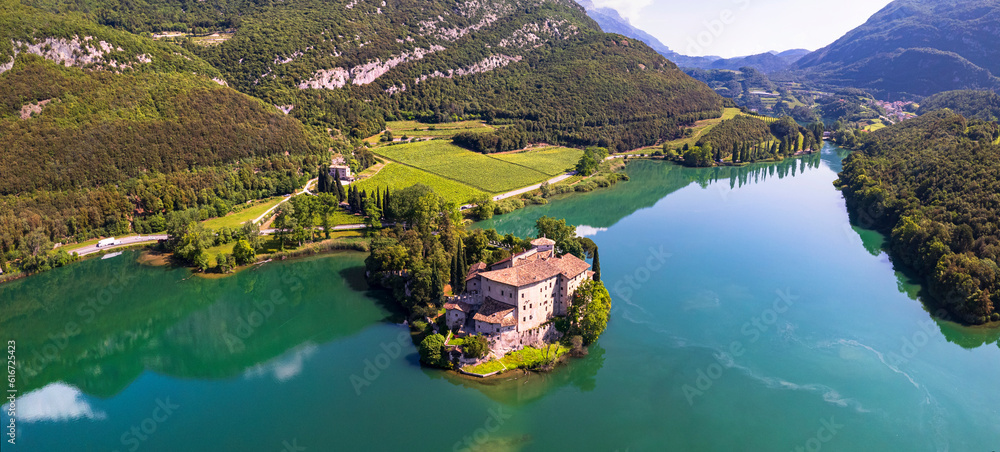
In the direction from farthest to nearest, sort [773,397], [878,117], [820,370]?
[878,117]
[820,370]
[773,397]

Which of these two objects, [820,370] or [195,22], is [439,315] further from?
[195,22]

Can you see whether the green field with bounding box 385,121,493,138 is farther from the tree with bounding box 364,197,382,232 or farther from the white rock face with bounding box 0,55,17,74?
the white rock face with bounding box 0,55,17,74

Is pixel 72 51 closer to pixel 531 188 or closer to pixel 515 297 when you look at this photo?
pixel 531 188

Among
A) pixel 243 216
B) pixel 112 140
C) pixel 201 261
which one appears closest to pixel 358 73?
pixel 112 140

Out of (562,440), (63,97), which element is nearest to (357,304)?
(562,440)

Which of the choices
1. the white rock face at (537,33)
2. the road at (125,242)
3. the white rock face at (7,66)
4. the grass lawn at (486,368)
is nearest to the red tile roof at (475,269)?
the grass lawn at (486,368)

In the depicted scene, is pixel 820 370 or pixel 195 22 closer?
pixel 820 370

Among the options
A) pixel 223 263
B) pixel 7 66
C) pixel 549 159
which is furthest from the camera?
pixel 549 159
